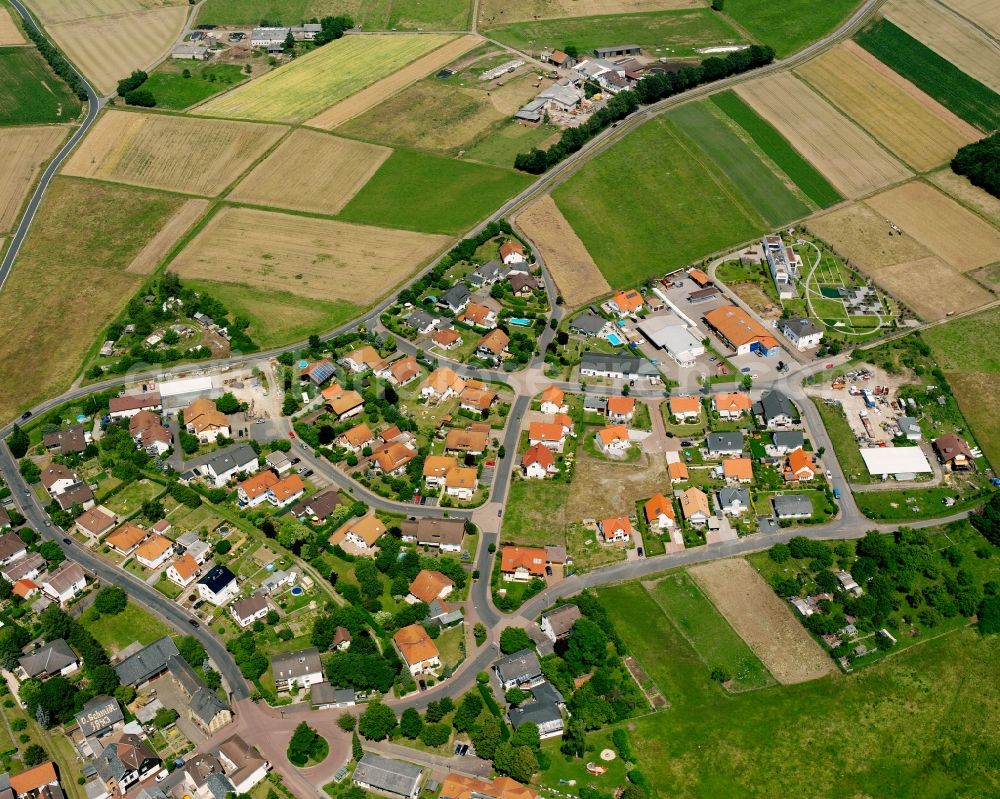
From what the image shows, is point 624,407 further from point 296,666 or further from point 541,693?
point 296,666

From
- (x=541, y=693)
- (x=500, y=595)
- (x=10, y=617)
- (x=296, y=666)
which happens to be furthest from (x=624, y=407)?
(x=10, y=617)

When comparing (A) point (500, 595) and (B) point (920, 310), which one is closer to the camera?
(A) point (500, 595)

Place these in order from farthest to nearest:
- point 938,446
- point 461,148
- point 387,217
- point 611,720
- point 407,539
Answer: point 461,148, point 387,217, point 938,446, point 407,539, point 611,720

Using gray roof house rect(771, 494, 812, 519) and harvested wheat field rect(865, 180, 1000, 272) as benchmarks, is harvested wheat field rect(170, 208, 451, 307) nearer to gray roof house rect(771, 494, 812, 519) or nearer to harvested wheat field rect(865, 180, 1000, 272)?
gray roof house rect(771, 494, 812, 519)

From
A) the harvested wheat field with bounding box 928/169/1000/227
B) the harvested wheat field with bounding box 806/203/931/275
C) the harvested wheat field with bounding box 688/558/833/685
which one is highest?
the harvested wheat field with bounding box 928/169/1000/227

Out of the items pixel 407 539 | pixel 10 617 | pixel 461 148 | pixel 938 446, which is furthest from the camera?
pixel 461 148

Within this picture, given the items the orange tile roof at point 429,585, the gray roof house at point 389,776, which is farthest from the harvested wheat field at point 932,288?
the gray roof house at point 389,776

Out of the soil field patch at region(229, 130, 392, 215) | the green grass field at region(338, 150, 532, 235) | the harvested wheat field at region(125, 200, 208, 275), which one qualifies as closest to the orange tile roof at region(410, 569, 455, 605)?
the green grass field at region(338, 150, 532, 235)
